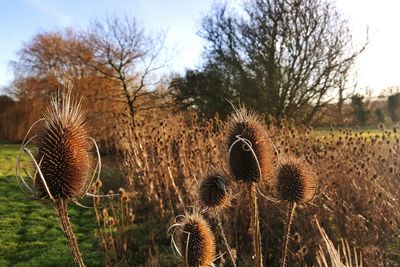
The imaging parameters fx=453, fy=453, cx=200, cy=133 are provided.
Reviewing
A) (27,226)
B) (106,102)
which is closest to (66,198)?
(27,226)

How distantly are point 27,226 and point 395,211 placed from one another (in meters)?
6.00

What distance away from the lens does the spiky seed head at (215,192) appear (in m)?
2.56

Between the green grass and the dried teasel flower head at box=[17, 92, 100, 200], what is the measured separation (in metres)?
3.02

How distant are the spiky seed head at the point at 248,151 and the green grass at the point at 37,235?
3040 mm

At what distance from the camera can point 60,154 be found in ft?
6.29

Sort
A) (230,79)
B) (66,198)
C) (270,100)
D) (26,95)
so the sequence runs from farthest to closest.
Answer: (26,95)
(230,79)
(270,100)
(66,198)

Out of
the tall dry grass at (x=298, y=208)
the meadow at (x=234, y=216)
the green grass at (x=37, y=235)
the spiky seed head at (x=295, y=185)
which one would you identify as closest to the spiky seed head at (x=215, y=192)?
the spiky seed head at (x=295, y=185)

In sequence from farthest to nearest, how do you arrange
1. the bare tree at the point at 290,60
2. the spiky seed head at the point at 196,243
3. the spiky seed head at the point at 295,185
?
the bare tree at the point at 290,60 < the spiky seed head at the point at 295,185 < the spiky seed head at the point at 196,243

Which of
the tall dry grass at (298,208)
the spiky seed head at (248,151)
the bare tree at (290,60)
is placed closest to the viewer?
the spiky seed head at (248,151)

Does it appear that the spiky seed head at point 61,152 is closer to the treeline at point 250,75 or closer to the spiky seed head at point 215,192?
the spiky seed head at point 215,192

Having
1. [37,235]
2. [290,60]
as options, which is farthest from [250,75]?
[37,235]

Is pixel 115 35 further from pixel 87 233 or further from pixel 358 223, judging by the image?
pixel 358 223

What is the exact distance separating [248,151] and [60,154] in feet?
3.23

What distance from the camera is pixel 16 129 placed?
1069 inches
